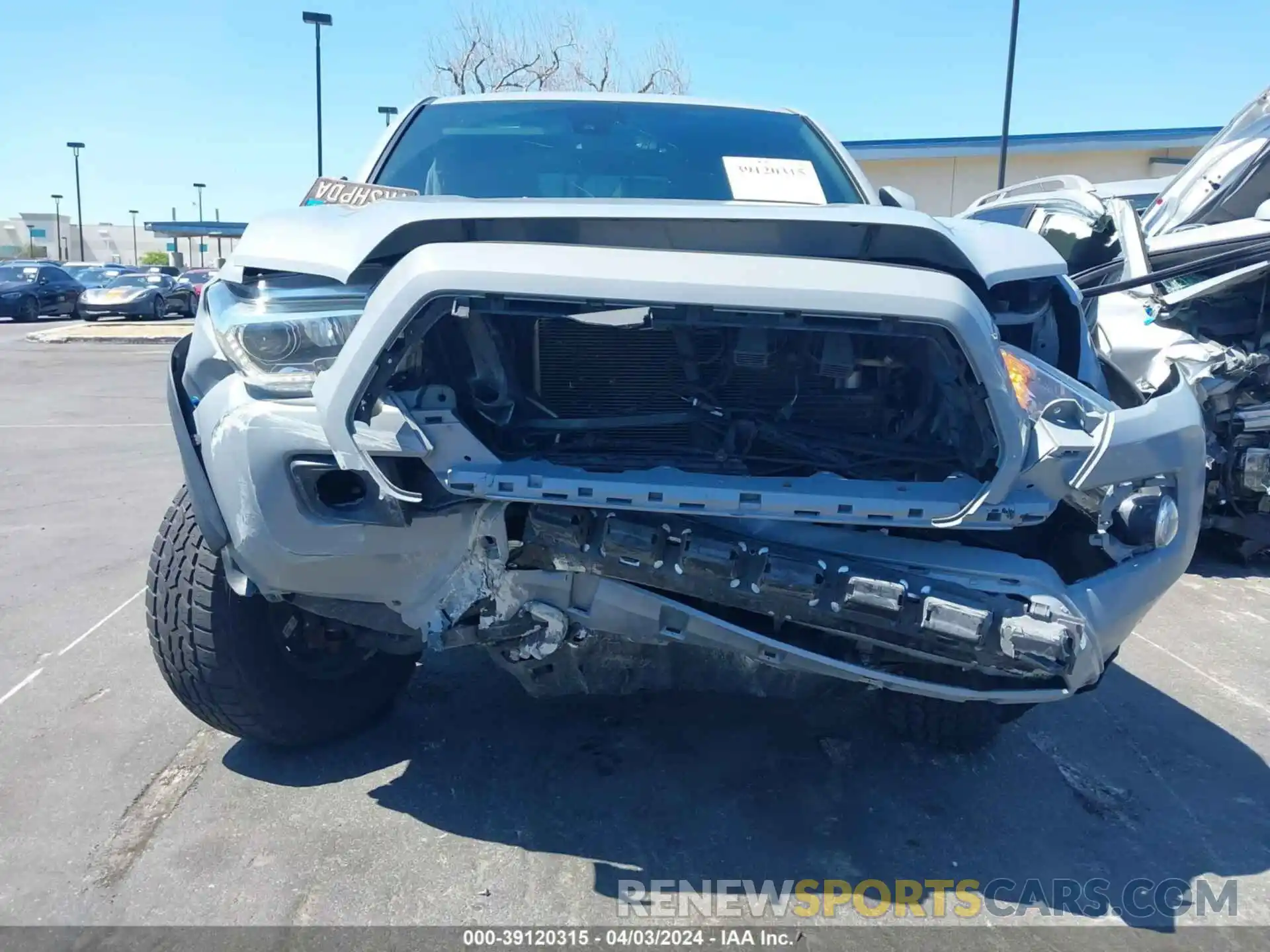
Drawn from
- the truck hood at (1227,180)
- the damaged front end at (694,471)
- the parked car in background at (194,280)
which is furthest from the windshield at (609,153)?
the parked car in background at (194,280)

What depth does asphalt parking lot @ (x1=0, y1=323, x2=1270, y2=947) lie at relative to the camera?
248 cm

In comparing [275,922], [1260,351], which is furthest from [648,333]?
[1260,351]

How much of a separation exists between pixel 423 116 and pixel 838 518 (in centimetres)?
254

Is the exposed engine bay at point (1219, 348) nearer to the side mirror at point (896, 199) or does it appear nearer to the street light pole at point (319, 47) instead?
the side mirror at point (896, 199)

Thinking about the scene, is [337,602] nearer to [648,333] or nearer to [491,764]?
[491,764]

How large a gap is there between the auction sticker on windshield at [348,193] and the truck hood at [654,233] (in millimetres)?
282

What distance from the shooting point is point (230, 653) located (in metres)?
2.79

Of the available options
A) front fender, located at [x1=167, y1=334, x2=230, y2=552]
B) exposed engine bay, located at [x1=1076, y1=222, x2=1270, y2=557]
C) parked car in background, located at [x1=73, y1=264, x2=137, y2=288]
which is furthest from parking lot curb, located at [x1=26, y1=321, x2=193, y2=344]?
front fender, located at [x1=167, y1=334, x2=230, y2=552]

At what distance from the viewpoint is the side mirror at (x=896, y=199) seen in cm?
338

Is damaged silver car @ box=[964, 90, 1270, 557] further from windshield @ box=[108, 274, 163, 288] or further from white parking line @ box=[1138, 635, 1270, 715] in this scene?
windshield @ box=[108, 274, 163, 288]

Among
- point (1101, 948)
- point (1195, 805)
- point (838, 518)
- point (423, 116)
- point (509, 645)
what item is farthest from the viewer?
point (423, 116)

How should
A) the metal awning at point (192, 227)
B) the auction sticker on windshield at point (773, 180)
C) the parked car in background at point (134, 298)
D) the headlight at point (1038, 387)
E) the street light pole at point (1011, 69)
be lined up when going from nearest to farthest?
the headlight at point (1038, 387) < the auction sticker on windshield at point (773, 180) < the street light pole at point (1011, 69) < the parked car in background at point (134, 298) < the metal awning at point (192, 227)

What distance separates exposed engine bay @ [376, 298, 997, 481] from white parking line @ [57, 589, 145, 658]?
7.90 ft

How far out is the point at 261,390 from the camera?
224 cm
